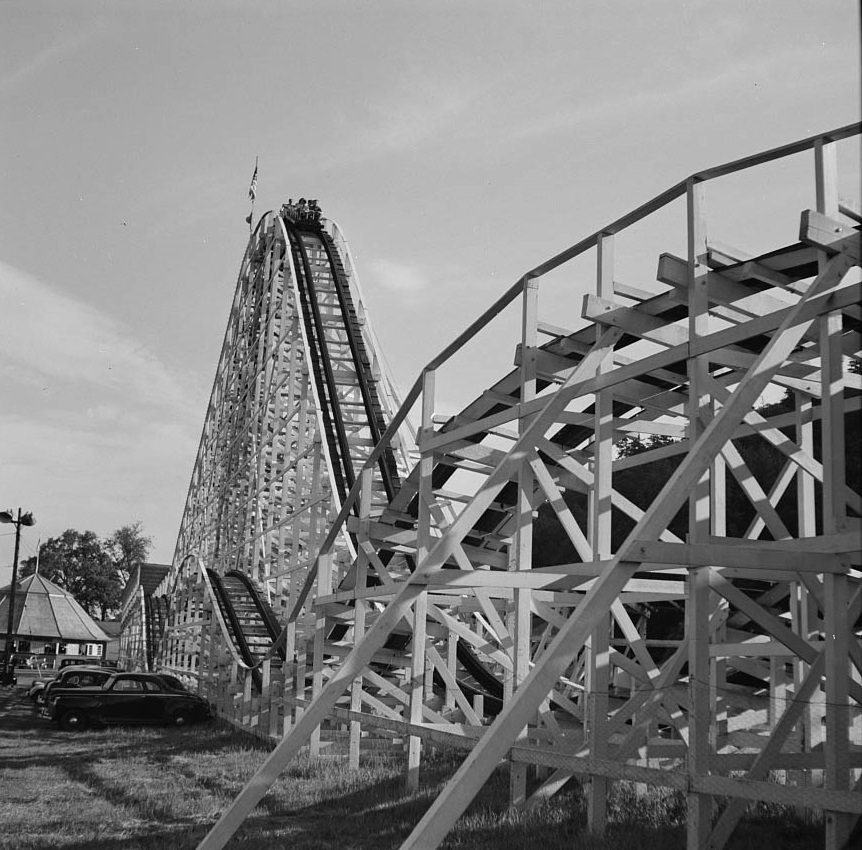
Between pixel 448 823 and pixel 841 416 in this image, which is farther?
pixel 841 416

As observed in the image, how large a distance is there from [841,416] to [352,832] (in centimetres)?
496

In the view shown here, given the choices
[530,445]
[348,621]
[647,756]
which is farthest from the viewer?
[348,621]

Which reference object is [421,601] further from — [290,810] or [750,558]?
[750,558]

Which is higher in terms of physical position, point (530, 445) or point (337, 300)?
point (337, 300)

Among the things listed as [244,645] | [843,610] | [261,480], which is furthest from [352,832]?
[261,480]

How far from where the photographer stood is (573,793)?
30.8 feet

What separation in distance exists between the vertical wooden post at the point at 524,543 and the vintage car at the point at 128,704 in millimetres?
10362

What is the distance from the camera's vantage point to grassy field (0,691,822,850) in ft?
25.4

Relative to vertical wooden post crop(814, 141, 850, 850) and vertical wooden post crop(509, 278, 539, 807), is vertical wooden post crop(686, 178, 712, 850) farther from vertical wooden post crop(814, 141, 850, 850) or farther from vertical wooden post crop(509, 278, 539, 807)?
vertical wooden post crop(509, 278, 539, 807)

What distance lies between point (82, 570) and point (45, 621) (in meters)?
45.5

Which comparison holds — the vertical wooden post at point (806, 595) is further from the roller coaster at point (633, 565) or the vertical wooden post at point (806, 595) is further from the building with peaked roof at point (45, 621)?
the building with peaked roof at point (45, 621)

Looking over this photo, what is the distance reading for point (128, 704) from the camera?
58.8 ft

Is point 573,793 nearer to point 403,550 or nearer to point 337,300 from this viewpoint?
point 403,550

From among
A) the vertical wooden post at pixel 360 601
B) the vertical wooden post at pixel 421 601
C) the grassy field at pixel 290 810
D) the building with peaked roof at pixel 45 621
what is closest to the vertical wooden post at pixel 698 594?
the grassy field at pixel 290 810
